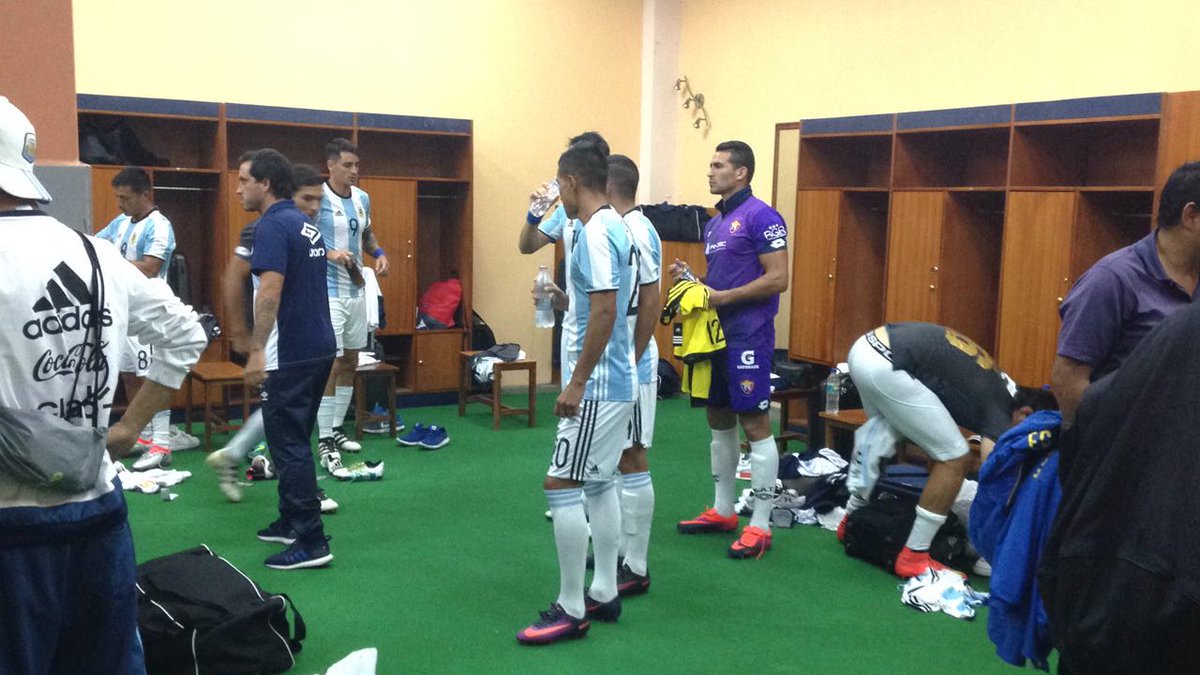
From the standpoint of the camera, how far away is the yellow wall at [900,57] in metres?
5.91

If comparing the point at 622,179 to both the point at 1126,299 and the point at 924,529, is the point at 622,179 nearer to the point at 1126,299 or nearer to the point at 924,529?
the point at 924,529

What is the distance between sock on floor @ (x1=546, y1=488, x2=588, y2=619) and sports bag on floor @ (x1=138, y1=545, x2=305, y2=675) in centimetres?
84

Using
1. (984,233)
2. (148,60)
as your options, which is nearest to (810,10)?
(984,233)

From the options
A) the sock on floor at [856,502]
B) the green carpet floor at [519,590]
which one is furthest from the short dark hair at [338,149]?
the sock on floor at [856,502]

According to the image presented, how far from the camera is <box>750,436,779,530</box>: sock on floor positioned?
4.54 meters

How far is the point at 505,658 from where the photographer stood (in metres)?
3.39

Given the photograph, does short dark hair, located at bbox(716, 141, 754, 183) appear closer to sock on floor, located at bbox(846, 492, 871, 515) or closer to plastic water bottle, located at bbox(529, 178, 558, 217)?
plastic water bottle, located at bbox(529, 178, 558, 217)

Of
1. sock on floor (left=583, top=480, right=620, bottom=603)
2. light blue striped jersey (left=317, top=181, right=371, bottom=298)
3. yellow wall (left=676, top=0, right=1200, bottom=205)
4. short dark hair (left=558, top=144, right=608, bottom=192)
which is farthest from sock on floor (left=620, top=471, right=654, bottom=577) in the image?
yellow wall (left=676, top=0, right=1200, bottom=205)

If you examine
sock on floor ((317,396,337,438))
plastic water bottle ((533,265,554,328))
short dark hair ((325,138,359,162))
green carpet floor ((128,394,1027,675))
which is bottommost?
green carpet floor ((128,394,1027,675))

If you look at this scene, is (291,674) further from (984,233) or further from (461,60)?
(461,60)

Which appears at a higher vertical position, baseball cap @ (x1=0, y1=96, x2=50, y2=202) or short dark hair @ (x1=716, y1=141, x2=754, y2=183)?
short dark hair @ (x1=716, y1=141, x2=754, y2=183)

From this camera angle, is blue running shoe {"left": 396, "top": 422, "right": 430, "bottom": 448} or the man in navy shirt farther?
blue running shoe {"left": 396, "top": 422, "right": 430, "bottom": 448}

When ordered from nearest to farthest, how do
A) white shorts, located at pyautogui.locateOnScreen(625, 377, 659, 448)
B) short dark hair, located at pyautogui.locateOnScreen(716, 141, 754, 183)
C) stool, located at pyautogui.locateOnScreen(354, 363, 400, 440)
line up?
white shorts, located at pyautogui.locateOnScreen(625, 377, 659, 448), short dark hair, located at pyautogui.locateOnScreen(716, 141, 754, 183), stool, located at pyautogui.locateOnScreen(354, 363, 400, 440)

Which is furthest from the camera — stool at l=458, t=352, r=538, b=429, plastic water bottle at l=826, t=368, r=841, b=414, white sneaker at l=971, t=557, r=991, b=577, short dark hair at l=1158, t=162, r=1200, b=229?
stool at l=458, t=352, r=538, b=429
